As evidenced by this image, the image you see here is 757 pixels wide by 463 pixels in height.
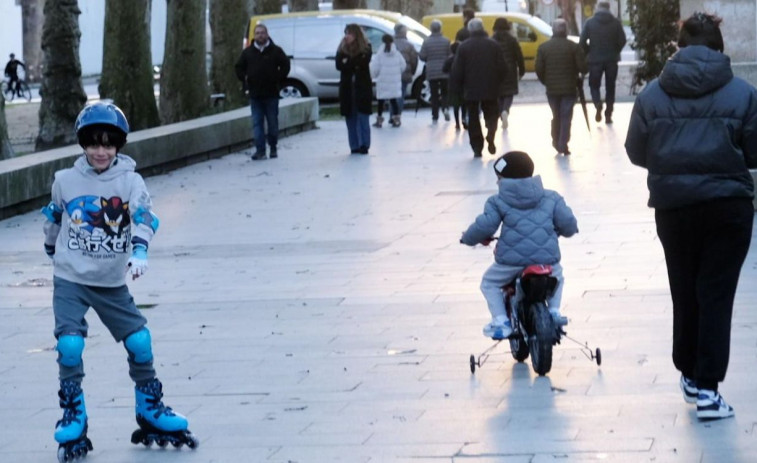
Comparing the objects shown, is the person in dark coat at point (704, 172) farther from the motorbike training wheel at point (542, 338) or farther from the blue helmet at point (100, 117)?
the blue helmet at point (100, 117)

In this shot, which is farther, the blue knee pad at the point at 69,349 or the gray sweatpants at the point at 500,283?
the gray sweatpants at the point at 500,283

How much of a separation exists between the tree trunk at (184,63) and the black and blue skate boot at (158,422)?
18927mm

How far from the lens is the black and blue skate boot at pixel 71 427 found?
20.2 ft

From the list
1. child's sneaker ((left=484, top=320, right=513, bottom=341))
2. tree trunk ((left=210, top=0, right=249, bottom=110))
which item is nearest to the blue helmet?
child's sneaker ((left=484, top=320, right=513, bottom=341))

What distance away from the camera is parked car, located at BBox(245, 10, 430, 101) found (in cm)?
3206

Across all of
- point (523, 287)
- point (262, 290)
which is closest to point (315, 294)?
point (262, 290)

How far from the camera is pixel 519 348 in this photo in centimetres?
781

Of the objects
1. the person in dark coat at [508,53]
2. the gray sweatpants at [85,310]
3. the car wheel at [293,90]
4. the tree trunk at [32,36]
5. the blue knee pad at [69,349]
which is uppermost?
the gray sweatpants at [85,310]

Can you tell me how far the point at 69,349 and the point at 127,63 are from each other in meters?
17.6

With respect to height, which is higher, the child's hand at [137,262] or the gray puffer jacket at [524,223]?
the child's hand at [137,262]

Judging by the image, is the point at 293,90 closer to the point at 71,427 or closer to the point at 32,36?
the point at 71,427

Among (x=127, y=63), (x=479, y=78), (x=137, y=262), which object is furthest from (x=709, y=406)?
(x=127, y=63)

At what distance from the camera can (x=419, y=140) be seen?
23094 mm

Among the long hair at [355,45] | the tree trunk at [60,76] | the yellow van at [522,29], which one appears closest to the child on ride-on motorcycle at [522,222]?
the long hair at [355,45]
